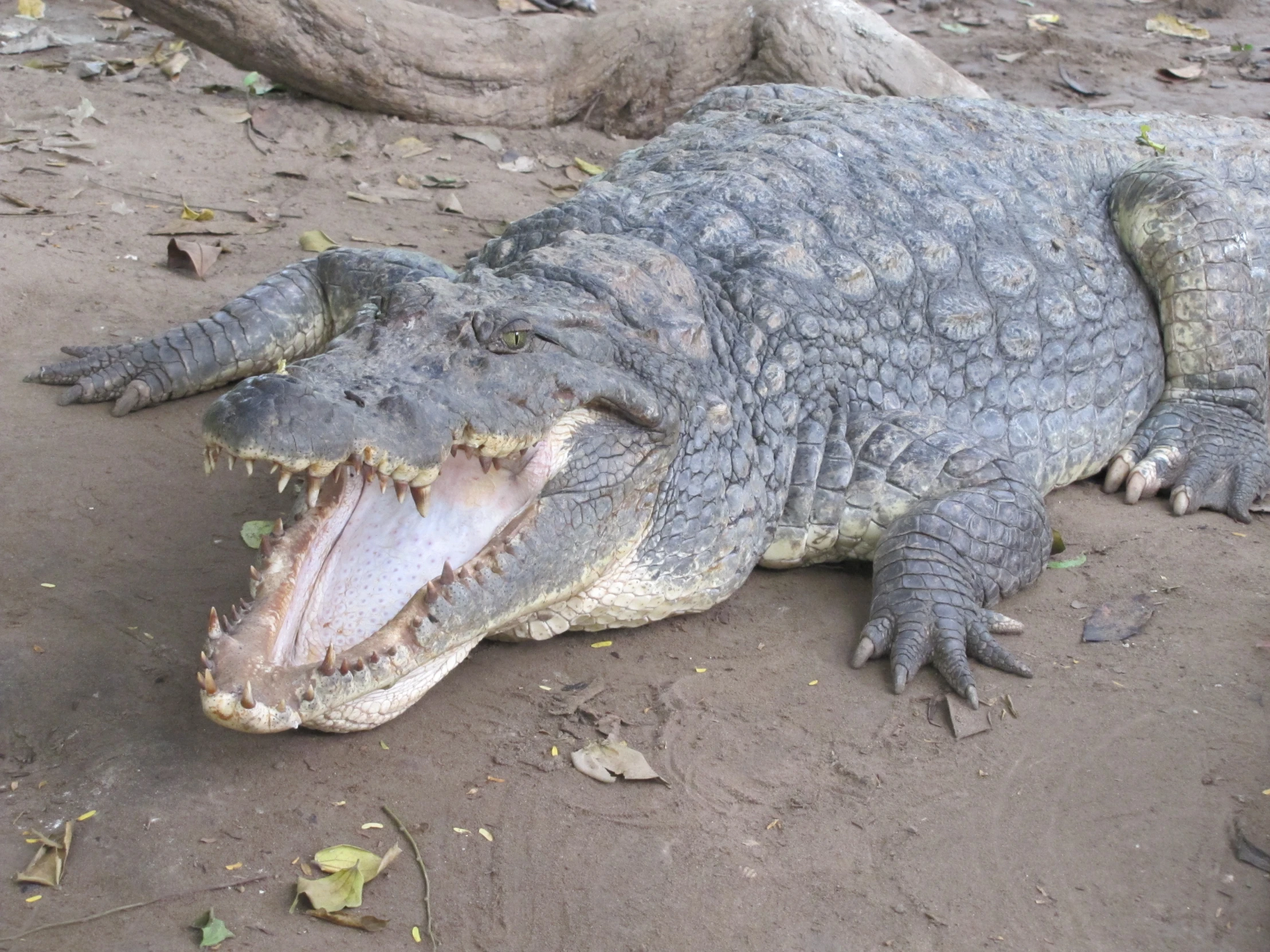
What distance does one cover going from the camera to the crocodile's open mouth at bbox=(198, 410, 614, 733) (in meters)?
2.55

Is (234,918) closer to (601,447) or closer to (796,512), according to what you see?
(601,447)

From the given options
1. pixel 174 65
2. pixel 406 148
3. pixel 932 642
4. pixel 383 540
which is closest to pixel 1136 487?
pixel 932 642

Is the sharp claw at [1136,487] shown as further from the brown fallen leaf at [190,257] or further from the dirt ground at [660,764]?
the brown fallen leaf at [190,257]

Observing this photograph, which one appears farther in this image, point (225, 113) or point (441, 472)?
point (225, 113)

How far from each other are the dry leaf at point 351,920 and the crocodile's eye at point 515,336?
4.28ft

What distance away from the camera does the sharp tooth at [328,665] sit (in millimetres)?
2551

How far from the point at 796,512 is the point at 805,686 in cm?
61

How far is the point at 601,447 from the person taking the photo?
3107 millimetres

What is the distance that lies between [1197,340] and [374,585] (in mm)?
3270

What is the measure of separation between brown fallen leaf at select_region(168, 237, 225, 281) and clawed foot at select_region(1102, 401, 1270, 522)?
3.68 metres

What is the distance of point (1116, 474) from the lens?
443 centimetres

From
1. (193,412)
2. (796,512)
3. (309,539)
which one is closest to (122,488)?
(193,412)

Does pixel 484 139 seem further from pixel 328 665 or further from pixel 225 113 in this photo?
pixel 328 665

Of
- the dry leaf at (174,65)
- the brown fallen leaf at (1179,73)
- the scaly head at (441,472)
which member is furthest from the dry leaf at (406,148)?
the brown fallen leaf at (1179,73)
